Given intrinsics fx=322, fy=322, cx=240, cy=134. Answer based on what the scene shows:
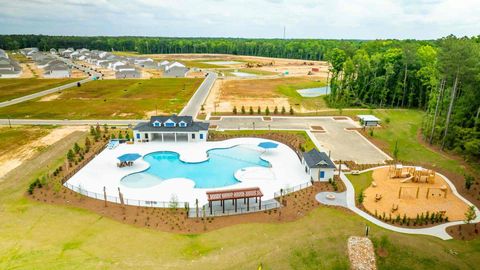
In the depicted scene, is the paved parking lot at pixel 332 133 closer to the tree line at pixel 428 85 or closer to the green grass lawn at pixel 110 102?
the tree line at pixel 428 85

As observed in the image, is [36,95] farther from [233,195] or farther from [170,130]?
[233,195]

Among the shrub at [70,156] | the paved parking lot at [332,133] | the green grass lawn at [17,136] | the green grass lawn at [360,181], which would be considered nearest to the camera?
the green grass lawn at [360,181]

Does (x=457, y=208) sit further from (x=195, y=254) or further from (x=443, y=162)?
(x=195, y=254)

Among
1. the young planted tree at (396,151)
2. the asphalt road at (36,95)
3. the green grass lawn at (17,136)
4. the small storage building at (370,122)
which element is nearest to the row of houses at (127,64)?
the asphalt road at (36,95)

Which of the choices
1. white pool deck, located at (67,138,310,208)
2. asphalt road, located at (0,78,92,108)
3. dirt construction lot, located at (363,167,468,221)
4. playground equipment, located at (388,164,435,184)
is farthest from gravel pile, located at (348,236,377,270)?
asphalt road, located at (0,78,92,108)

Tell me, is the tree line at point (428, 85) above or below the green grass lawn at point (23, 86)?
above

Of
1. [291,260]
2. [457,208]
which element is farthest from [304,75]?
[291,260]
